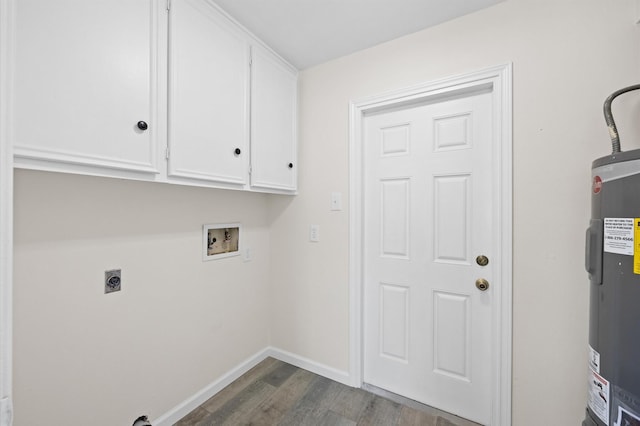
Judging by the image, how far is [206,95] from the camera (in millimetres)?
1395

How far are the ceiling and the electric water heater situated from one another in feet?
3.89

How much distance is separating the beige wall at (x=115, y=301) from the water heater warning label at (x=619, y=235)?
1985 millimetres

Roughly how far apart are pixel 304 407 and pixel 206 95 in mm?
1985

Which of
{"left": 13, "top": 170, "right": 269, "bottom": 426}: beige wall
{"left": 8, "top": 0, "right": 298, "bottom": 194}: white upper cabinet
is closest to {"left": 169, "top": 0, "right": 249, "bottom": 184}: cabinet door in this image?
A: {"left": 8, "top": 0, "right": 298, "bottom": 194}: white upper cabinet

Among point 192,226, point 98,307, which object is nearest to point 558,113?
point 192,226

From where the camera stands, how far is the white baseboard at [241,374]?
1.56 metres

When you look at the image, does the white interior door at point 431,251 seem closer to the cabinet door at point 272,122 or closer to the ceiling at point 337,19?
the ceiling at point 337,19

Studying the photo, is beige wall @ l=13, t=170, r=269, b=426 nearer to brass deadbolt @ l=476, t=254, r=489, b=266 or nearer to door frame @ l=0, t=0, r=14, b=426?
door frame @ l=0, t=0, r=14, b=426

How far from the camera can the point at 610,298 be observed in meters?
0.90

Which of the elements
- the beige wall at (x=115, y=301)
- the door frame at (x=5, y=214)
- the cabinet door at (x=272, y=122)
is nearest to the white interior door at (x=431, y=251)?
the cabinet door at (x=272, y=122)

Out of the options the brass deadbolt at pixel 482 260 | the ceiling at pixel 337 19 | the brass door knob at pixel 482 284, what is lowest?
the brass door knob at pixel 482 284

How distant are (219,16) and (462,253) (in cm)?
199

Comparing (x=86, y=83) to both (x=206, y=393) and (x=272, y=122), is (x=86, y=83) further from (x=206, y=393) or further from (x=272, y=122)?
(x=206, y=393)

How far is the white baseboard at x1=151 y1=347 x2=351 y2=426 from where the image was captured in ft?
5.11
